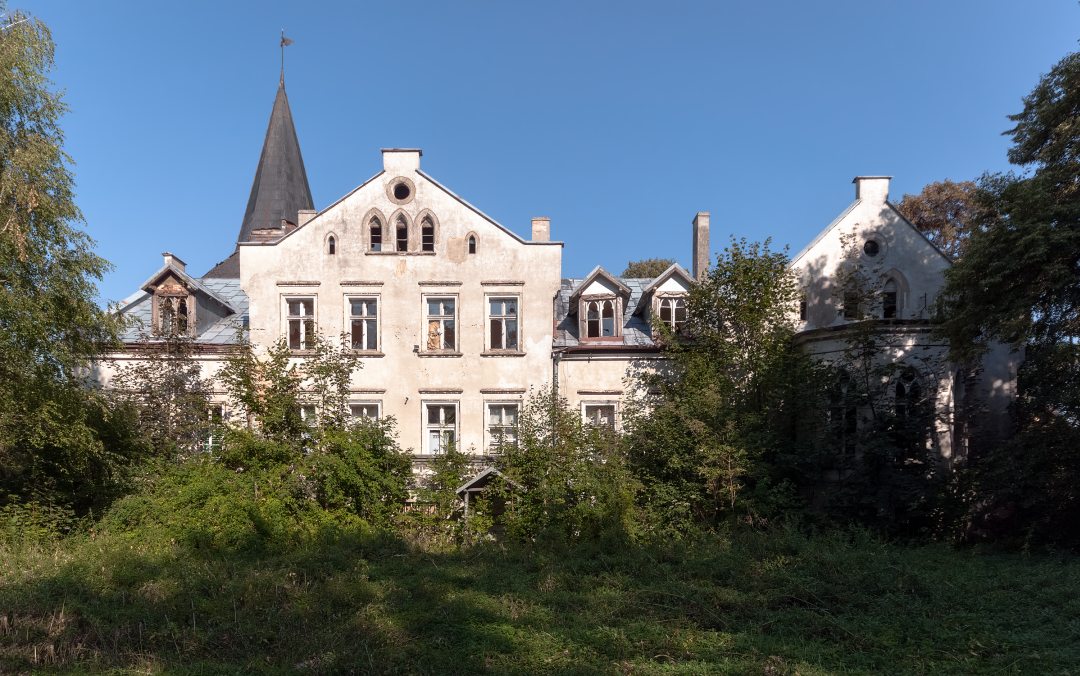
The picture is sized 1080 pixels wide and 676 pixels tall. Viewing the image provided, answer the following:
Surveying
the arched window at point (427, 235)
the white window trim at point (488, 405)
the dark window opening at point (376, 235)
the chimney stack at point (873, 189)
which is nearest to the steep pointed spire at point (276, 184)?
the dark window opening at point (376, 235)

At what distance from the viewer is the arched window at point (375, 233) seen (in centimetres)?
2096

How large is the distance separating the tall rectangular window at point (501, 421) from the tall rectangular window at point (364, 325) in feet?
14.5

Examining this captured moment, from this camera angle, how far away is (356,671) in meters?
8.64

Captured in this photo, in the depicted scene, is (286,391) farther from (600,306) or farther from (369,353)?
(600,306)

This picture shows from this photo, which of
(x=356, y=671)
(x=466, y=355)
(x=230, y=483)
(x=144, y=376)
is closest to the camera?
(x=356, y=671)

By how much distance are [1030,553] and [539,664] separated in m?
13.7

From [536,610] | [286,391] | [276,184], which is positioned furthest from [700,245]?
[276,184]

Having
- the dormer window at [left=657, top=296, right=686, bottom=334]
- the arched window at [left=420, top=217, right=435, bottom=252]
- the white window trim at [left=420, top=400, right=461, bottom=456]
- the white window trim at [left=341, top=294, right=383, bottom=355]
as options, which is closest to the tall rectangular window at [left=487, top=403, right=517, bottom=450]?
the white window trim at [left=420, top=400, right=461, bottom=456]

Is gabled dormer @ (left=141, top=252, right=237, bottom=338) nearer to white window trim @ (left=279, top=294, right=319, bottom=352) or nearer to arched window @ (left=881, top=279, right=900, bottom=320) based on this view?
white window trim @ (left=279, top=294, right=319, bottom=352)

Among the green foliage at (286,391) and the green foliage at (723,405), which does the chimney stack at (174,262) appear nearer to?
the green foliage at (286,391)

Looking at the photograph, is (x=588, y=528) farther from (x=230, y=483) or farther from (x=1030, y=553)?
(x=1030, y=553)

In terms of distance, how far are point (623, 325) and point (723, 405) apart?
5.11 m

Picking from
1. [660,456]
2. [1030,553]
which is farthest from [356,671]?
[1030,553]

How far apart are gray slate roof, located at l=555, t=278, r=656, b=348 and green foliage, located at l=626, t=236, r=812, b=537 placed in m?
1.36
